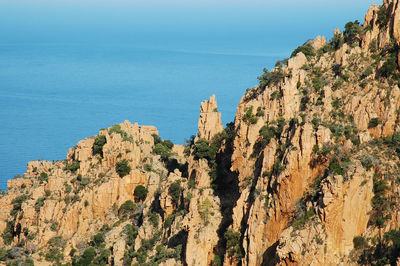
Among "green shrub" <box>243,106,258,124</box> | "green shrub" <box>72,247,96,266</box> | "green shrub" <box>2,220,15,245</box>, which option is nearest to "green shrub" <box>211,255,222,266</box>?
"green shrub" <box>243,106,258,124</box>

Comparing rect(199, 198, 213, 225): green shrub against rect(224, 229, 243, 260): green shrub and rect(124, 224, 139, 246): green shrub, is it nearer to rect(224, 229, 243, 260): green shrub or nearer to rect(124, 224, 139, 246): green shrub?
rect(224, 229, 243, 260): green shrub

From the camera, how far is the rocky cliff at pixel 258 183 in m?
52.0

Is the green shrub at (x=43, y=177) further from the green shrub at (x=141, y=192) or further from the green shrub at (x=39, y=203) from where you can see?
the green shrub at (x=141, y=192)

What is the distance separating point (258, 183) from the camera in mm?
58812

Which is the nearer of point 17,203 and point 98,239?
point 98,239

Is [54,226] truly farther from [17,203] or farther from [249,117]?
[249,117]

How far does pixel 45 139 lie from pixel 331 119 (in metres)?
130

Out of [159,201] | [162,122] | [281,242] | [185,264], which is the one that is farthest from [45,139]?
[281,242]

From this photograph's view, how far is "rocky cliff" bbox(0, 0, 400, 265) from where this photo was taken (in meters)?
52.0

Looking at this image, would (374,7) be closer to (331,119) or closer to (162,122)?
(331,119)

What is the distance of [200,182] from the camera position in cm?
6819

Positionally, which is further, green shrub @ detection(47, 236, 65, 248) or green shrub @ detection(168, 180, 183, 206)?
green shrub @ detection(47, 236, 65, 248)

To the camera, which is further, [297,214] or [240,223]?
[240,223]

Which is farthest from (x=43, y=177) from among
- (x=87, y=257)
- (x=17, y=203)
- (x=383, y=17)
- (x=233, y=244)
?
(x=383, y=17)
